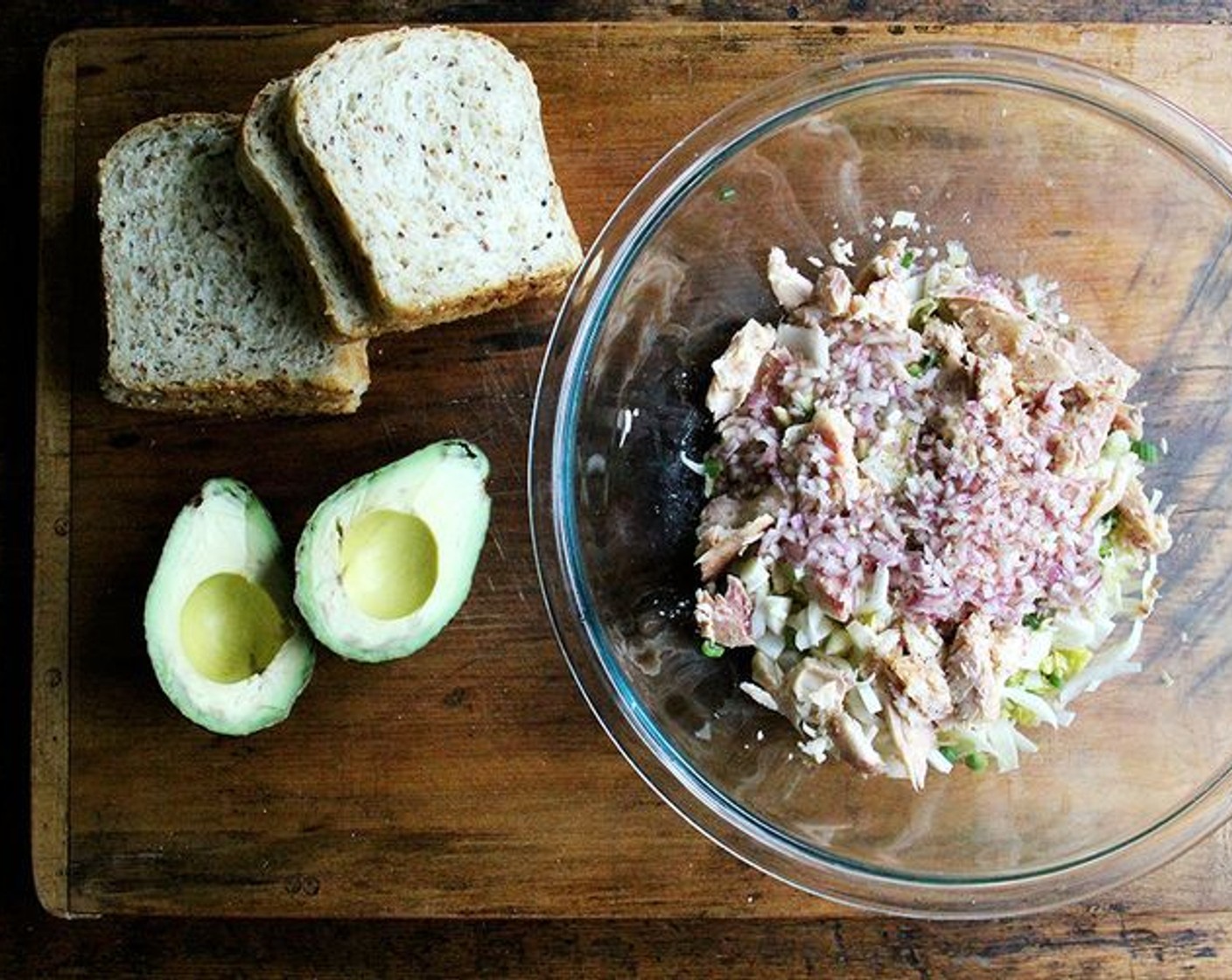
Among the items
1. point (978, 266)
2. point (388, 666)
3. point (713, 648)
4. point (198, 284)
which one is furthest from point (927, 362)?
point (198, 284)

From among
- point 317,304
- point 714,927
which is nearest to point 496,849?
point 714,927

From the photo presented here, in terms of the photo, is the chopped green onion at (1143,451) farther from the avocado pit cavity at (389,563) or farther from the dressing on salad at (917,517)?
the avocado pit cavity at (389,563)

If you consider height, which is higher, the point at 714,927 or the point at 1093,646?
the point at 1093,646

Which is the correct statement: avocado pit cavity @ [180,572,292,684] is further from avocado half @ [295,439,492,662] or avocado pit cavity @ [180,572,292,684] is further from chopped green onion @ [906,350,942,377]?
chopped green onion @ [906,350,942,377]

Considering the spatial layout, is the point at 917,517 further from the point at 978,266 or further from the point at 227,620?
the point at 227,620

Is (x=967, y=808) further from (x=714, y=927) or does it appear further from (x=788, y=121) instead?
(x=788, y=121)

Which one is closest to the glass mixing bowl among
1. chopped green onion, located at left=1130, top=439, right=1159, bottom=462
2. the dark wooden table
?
chopped green onion, located at left=1130, top=439, right=1159, bottom=462
